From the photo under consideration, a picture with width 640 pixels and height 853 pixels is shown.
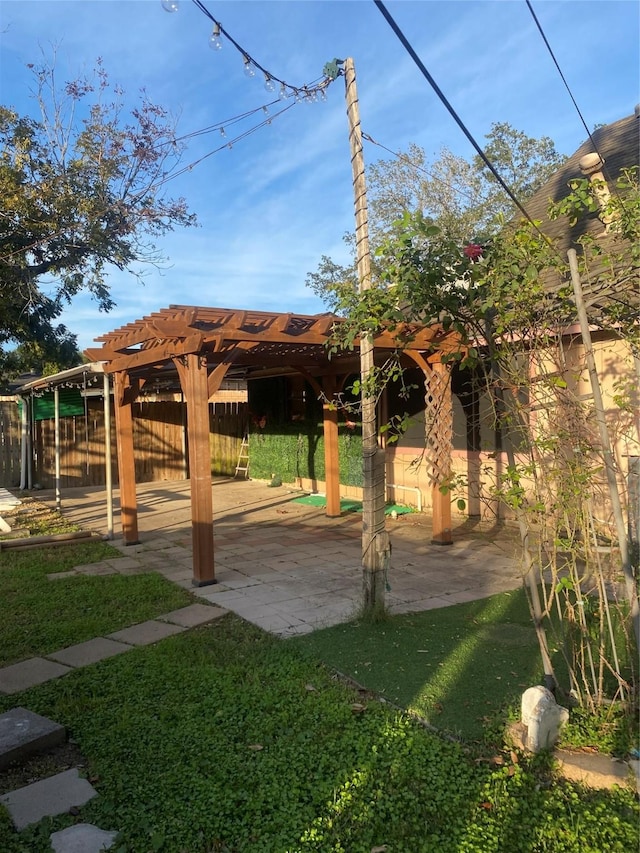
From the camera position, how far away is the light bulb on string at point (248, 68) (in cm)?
489

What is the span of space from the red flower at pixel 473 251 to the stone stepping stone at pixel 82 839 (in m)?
2.96

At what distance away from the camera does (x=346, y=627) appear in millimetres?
4586

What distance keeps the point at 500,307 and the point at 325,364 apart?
622 centimetres

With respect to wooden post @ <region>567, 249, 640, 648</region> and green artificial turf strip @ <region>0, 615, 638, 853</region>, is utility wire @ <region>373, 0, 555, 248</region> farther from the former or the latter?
green artificial turf strip @ <region>0, 615, 638, 853</region>

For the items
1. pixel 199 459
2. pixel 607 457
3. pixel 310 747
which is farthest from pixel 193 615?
pixel 607 457

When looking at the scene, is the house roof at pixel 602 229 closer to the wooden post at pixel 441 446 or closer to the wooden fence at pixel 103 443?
the wooden post at pixel 441 446

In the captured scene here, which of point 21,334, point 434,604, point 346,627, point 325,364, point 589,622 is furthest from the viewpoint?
point 21,334

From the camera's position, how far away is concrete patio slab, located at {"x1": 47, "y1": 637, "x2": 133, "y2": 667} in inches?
161

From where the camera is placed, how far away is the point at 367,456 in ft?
15.6

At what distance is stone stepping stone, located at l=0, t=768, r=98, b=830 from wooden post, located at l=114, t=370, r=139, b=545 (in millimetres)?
5533

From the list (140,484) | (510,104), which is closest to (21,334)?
(140,484)

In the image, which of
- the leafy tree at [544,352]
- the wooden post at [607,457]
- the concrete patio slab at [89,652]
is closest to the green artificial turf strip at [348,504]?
the concrete patio slab at [89,652]

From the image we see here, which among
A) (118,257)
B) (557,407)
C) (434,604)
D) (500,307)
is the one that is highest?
(118,257)

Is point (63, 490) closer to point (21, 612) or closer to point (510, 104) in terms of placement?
point (21, 612)
